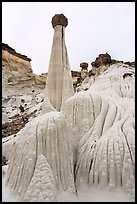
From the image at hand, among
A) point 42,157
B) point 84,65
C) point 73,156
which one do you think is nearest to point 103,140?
point 73,156

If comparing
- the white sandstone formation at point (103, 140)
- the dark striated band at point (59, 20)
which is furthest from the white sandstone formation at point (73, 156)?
the dark striated band at point (59, 20)

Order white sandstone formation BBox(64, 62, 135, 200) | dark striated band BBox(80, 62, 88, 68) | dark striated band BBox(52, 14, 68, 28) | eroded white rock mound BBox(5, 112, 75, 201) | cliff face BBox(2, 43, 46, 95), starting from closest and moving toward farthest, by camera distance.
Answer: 1. eroded white rock mound BBox(5, 112, 75, 201)
2. white sandstone formation BBox(64, 62, 135, 200)
3. dark striated band BBox(52, 14, 68, 28)
4. dark striated band BBox(80, 62, 88, 68)
5. cliff face BBox(2, 43, 46, 95)

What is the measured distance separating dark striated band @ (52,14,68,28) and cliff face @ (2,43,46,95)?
761 inches

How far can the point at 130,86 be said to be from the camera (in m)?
9.13

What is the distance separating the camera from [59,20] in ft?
38.0

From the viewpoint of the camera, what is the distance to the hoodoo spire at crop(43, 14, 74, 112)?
9773mm

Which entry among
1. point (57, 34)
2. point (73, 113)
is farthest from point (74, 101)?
point (57, 34)

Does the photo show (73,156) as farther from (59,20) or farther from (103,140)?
(59,20)

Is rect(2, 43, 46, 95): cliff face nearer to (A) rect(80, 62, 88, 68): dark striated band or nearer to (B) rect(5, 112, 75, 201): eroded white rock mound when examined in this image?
(A) rect(80, 62, 88, 68): dark striated band

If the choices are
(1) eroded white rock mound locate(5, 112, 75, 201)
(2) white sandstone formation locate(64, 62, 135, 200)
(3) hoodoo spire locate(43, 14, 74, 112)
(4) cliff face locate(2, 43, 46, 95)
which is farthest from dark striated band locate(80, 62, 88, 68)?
(1) eroded white rock mound locate(5, 112, 75, 201)

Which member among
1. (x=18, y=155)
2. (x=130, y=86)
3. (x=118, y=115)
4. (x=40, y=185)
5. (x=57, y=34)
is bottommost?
(x=40, y=185)

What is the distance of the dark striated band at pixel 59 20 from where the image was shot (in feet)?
38.0

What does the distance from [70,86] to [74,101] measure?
368 cm

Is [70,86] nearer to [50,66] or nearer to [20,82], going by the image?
[50,66]
